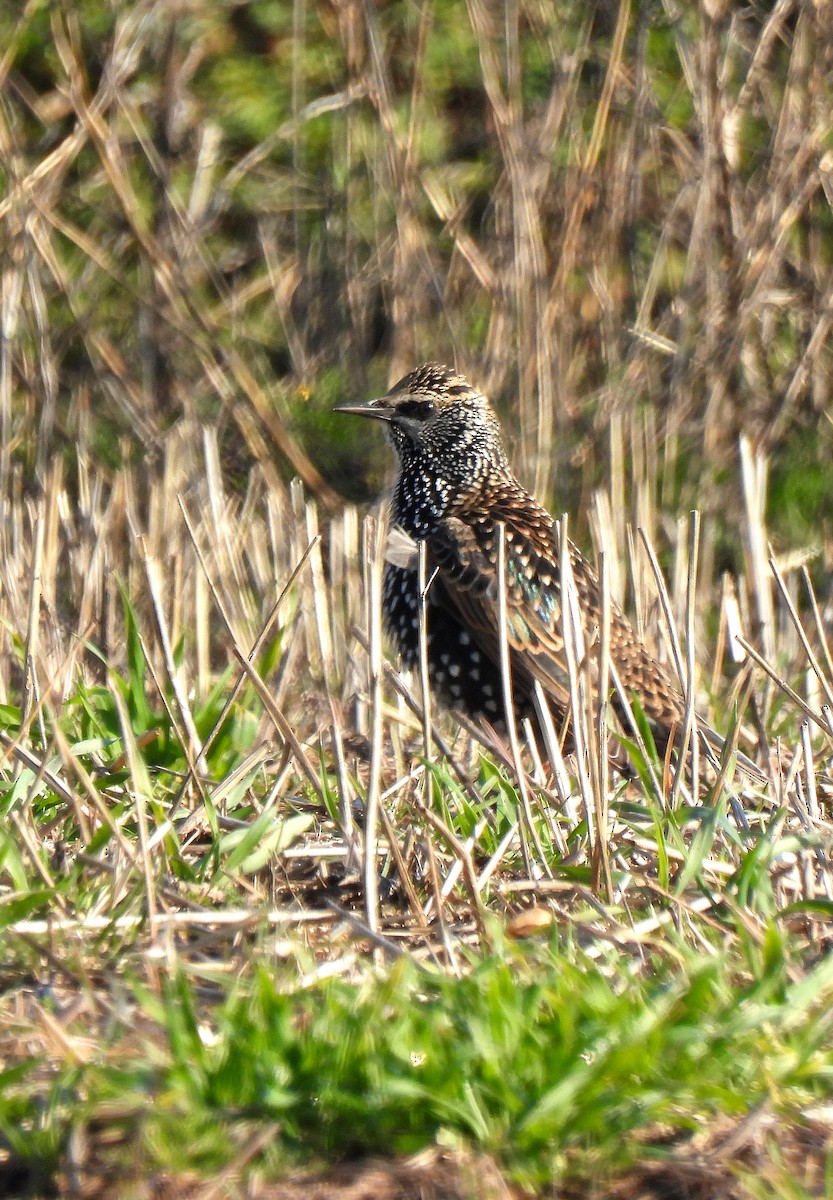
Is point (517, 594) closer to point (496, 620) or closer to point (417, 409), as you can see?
point (496, 620)

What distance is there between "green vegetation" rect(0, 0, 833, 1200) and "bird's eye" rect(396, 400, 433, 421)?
0.64 meters

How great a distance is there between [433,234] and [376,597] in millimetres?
5655

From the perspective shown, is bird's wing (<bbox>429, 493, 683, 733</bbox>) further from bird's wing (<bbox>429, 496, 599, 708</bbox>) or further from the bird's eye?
the bird's eye

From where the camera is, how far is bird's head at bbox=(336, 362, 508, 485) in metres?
6.20

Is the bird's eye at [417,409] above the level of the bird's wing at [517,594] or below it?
above

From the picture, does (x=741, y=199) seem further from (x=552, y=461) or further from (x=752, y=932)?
(x=752, y=932)

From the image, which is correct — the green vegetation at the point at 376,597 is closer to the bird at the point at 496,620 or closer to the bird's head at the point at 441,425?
the bird at the point at 496,620

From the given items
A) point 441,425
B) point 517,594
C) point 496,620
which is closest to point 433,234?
point 441,425

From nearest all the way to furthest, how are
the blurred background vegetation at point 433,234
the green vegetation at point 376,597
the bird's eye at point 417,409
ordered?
the green vegetation at point 376,597
the bird's eye at point 417,409
the blurred background vegetation at point 433,234

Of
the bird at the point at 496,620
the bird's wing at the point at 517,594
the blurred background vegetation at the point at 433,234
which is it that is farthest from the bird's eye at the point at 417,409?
the blurred background vegetation at the point at 433,234

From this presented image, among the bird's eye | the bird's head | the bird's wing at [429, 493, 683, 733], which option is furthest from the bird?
the bird's eye

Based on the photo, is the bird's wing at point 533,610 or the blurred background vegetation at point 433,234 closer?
the bird's wing at point 533,610

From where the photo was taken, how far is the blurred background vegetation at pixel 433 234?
7.77 meters

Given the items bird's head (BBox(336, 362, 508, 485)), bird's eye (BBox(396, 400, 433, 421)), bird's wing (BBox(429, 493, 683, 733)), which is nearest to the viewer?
bird's wing (BBox(429, 493, 683, 733))
